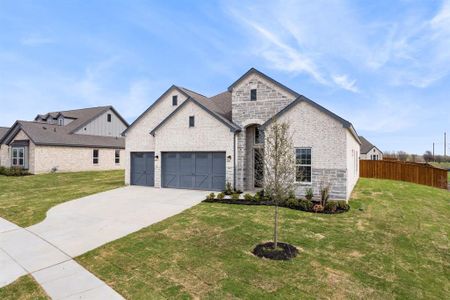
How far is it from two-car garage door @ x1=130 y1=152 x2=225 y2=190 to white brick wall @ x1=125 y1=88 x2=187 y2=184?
821mm

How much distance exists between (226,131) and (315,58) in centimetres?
736

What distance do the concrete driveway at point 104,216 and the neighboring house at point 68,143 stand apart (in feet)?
52.5

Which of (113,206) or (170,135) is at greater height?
(170,135)

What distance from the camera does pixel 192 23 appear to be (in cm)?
1467

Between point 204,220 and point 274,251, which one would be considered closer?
point 274,251

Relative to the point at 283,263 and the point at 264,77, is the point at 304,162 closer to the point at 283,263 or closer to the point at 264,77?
the point at 264,77

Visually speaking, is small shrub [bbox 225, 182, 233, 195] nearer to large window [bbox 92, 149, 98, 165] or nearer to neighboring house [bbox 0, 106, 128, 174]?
neighboring house [bbox 0, 106, 128, 174]

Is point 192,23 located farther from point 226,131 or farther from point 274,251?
point 274,251

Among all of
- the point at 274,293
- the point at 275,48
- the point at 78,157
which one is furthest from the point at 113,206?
the point at 78,157

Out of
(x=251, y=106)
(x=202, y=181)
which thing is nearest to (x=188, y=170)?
(x=202, y=181)

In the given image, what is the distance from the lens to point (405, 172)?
25922 millimetres

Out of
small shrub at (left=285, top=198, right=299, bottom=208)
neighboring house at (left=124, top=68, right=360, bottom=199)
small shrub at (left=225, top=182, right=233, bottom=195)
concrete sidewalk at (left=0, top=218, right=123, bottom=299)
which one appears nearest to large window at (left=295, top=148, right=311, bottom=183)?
neighboring house at (left=124, top=68, right=360, bottom=199)

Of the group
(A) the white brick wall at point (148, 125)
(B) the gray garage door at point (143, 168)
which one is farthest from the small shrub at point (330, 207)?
(B) the gray garage door at point (143, 168)

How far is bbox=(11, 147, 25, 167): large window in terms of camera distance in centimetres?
2774
